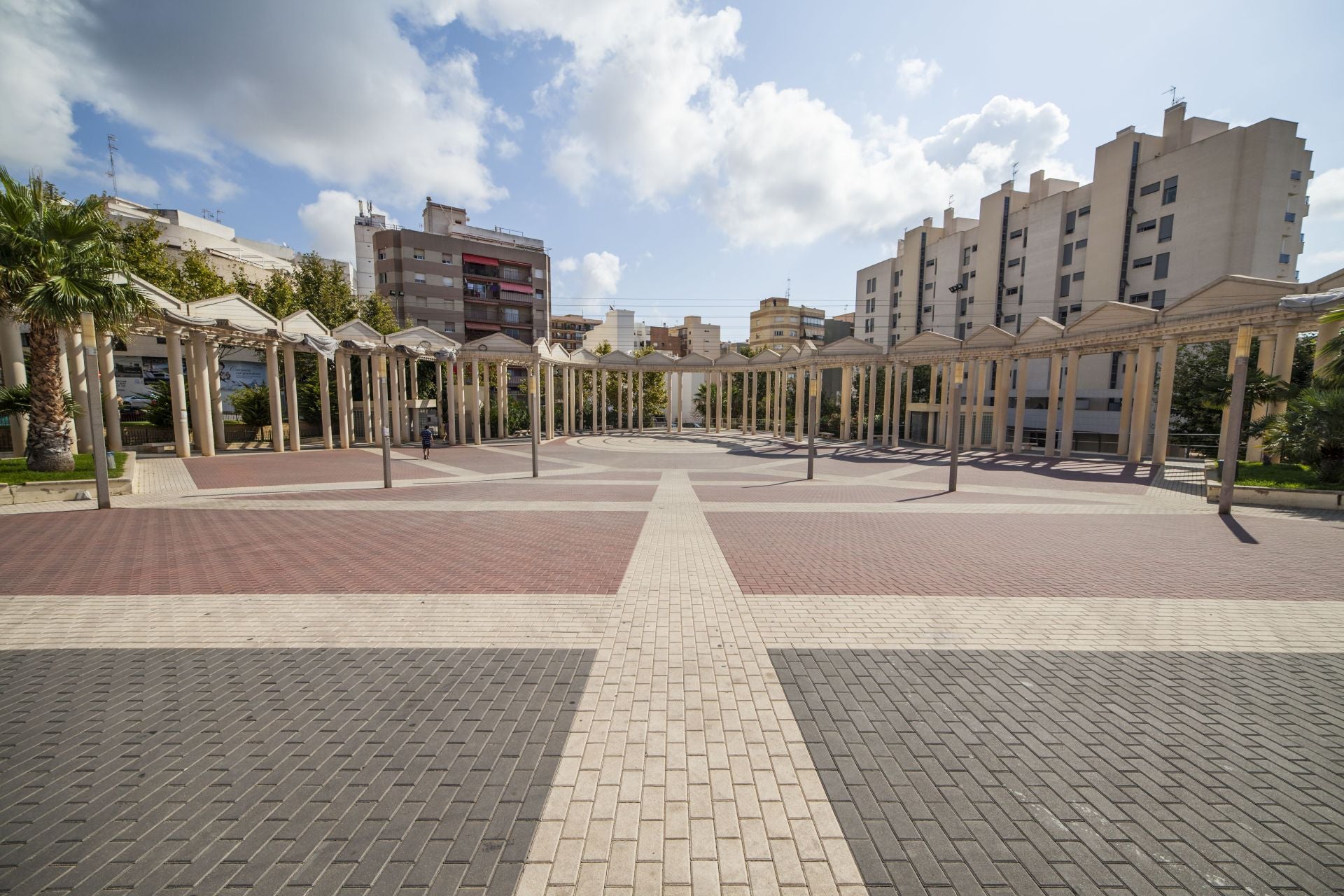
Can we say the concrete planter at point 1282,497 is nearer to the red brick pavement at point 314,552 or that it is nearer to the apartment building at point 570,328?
the red brick pavement at point 314,552

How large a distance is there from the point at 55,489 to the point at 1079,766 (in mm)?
18993

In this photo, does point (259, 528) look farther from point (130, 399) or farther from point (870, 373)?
point (130, 399)

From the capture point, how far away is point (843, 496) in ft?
45.7

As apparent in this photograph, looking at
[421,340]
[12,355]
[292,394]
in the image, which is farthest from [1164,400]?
[12,355]

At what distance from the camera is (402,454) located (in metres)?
23.5

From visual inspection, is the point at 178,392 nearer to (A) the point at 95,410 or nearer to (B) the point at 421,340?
(B) the point at 421,340

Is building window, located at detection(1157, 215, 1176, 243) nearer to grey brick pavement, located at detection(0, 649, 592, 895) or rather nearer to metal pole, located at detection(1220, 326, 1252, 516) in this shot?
metal pole, located at detection(1220, 326, 1252, 516)

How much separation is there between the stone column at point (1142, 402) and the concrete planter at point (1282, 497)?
362 inches

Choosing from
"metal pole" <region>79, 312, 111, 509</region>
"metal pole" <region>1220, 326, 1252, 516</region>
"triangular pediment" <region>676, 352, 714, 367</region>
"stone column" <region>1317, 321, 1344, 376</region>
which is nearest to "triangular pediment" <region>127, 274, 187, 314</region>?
"metal pole" <region>79, 312, 111, 509</region>

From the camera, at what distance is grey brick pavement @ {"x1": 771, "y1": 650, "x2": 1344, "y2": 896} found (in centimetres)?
268

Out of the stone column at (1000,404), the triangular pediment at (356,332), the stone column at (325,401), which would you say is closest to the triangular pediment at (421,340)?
the triangular pediment at (356,332)

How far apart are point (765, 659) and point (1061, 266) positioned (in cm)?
4766

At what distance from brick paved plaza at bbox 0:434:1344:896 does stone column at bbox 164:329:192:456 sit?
487 inches

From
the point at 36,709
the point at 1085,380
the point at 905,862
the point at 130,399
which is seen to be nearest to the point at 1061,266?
the point at 1085,380
